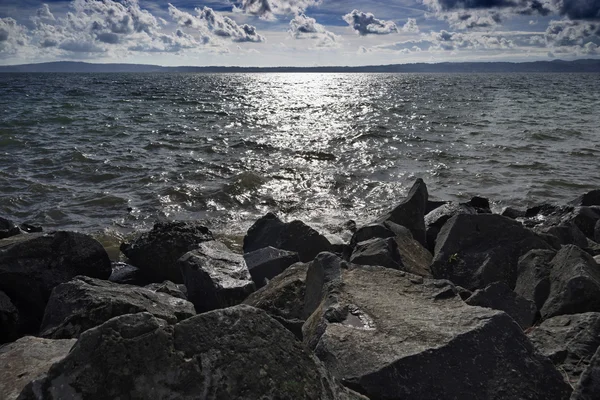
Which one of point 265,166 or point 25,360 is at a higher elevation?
point 25,360

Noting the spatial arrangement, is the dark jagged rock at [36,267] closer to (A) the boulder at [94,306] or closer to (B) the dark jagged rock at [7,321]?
(B) the dark jagged rock at [7,321]

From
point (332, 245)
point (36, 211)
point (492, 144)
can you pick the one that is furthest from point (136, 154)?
point (492, 144)

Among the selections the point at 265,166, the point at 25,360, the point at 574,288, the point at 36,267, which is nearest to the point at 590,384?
the point at 574,288

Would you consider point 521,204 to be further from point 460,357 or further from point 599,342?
point 460,357

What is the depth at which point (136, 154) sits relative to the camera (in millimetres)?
19094

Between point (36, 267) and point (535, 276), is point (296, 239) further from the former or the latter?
point (36, 267)

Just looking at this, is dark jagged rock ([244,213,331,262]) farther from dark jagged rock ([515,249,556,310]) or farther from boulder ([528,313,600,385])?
boulder ([528,313,600,385])

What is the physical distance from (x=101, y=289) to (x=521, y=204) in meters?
11.2

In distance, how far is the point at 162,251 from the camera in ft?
25.7

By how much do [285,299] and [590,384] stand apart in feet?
9.26

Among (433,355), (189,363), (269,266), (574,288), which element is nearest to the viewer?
(189,363)

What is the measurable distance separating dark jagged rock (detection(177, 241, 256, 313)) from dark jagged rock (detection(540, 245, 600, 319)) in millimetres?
3234

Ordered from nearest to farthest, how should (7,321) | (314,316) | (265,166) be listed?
(314,316)
(7,321)
(265,166)

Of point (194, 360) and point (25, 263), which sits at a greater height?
point (194, 360)
